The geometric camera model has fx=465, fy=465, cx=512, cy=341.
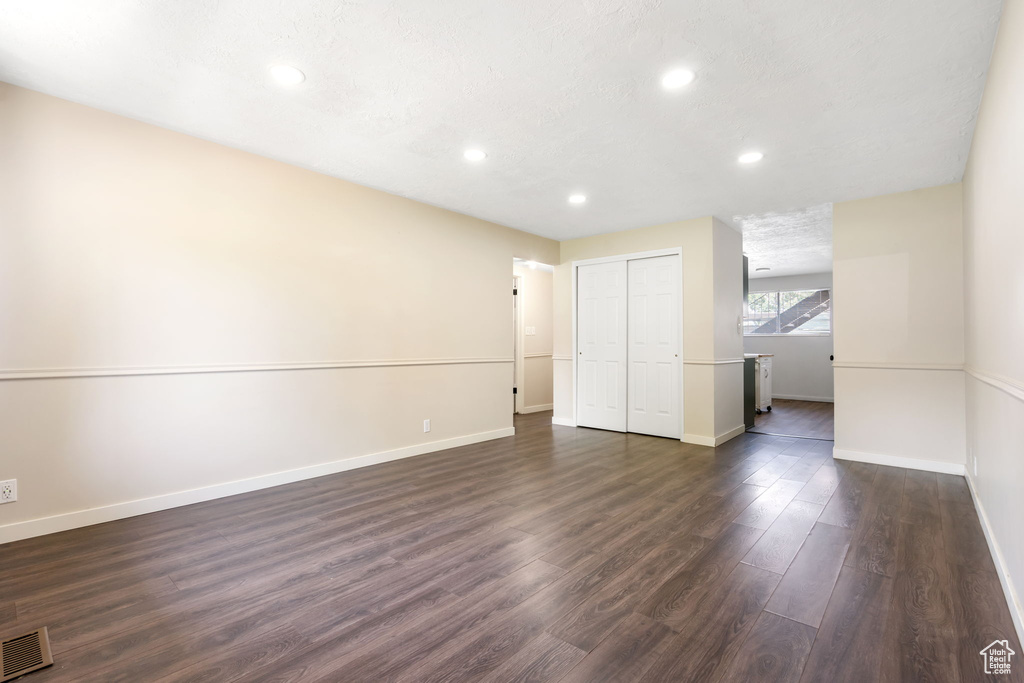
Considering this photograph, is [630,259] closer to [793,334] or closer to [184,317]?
[184,317]

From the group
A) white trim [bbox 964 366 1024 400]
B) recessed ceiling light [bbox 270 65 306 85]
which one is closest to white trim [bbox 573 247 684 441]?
white trim [bbox 964 366 1024 400]

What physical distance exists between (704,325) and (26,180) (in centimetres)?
535

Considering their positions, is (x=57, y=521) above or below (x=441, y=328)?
below

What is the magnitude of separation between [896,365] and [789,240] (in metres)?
2.51

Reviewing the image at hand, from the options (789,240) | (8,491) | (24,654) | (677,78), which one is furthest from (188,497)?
(789,240)

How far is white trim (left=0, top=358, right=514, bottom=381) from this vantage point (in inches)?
102

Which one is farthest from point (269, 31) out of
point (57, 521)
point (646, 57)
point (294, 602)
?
point (57, 521)

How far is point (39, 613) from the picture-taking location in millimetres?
1839

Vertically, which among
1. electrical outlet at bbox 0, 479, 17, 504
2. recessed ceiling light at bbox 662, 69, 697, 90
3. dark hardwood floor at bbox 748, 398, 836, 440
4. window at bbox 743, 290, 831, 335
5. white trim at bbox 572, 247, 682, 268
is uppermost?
recessed ceiling light at bbox 662, 69, 697, 90

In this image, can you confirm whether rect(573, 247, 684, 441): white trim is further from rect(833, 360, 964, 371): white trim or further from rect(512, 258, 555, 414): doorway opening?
rect(833, 360, 964, 371): white trim

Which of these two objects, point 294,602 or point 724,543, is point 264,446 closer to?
point 294,602

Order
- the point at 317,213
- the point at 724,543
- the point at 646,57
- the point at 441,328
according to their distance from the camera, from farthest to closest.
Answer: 1. the point at 441,328
2. the point at 317,213
3. the point at 724,543
4. the point at 646,57

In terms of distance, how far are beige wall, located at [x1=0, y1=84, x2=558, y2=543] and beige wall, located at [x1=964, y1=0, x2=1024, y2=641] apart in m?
3.90

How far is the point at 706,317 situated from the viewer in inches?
195
